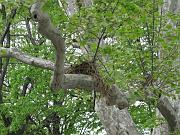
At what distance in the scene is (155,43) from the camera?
7258 millimetres

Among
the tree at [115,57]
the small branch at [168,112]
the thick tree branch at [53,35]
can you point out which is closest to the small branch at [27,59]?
the tree at [115,57]

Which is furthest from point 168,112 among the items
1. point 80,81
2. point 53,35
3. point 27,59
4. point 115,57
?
point 53,35

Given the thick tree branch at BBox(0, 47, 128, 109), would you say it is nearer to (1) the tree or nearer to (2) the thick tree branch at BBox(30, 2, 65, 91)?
(1) the tree

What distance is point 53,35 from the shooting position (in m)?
5.09

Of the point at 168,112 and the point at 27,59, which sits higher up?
the point at 27,59

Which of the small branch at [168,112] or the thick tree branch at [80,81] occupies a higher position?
the thick tree branch at [80,81]

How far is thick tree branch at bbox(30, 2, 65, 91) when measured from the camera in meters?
4.55

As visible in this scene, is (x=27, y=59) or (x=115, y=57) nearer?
(x=27, y=59)

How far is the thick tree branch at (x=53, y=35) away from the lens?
4554 mm

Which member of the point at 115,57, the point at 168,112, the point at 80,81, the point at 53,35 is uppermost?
the point at 115,57

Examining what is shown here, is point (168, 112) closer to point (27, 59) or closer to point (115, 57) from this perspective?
point (115, 57)

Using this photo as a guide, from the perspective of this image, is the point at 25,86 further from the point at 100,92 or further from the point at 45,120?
the point at 100,92

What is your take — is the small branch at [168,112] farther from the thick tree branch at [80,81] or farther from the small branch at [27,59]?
the small branch at [27,59]

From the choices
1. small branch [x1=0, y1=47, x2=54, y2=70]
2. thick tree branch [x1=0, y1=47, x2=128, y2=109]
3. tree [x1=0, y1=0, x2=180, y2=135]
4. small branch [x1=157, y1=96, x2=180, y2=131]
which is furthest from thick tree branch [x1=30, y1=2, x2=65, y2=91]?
small branch [x1=157, y1=96, x2=180, y2=131]
